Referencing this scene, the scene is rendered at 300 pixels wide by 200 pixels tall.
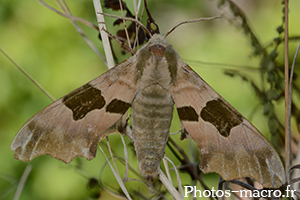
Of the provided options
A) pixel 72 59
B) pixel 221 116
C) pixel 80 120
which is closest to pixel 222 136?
pixel 221 116

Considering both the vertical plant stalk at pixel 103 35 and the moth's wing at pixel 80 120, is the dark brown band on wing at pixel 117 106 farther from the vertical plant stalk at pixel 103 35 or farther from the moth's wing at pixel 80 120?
the vertical plant stalk at pixel 103 35

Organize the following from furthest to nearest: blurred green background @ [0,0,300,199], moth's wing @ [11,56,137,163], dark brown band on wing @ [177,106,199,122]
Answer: blurred green background @ [0,0,300,199]
dark brown band on wing @ [177,106,199,122]
moth's wing @ [11,56,137,163]

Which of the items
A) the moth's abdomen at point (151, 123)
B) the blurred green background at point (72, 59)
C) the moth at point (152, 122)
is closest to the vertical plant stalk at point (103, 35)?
the moth at point (152, 122)

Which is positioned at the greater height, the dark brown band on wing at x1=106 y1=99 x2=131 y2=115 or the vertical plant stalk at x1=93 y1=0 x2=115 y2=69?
the vertical plant stalk at x1=93 y1=0 x2=115 y2=69

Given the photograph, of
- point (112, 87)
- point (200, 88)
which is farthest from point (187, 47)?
point (112, 87)

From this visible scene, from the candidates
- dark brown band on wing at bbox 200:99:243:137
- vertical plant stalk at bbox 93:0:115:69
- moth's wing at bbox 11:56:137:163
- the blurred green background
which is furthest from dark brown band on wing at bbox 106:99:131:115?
the blurred green background

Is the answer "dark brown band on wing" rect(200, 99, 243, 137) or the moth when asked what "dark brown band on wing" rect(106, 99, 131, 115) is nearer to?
the moth
